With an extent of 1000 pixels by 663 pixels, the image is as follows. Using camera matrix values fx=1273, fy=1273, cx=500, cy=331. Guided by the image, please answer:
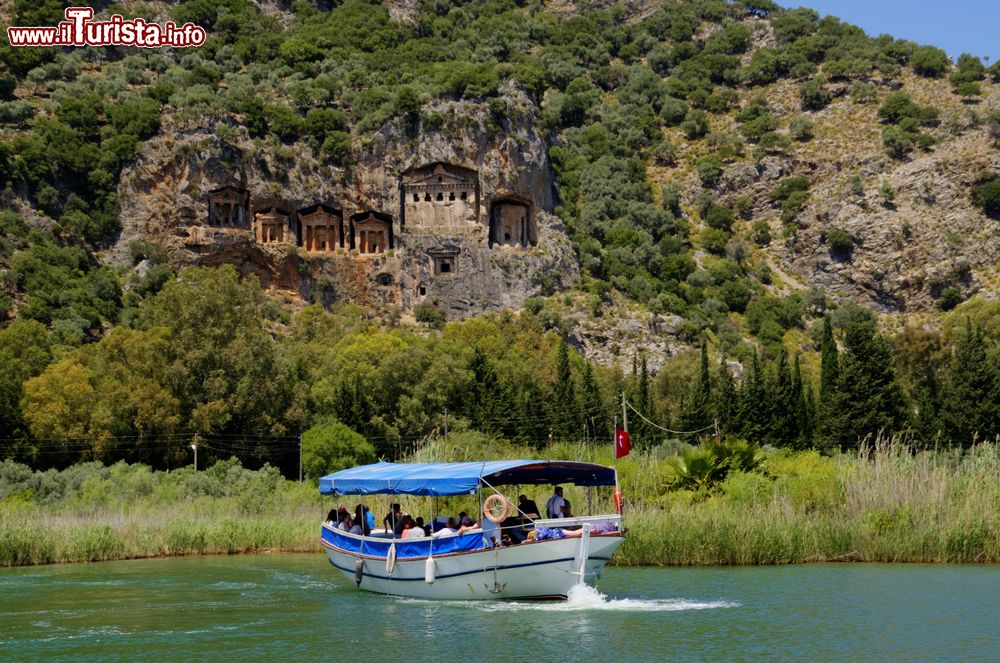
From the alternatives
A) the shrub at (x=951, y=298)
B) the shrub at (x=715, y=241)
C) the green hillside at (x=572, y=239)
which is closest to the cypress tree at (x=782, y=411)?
the green hillside at (x=572, y=239)

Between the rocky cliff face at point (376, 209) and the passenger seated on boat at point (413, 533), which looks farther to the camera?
the rocky cliff face at point (376, 209)

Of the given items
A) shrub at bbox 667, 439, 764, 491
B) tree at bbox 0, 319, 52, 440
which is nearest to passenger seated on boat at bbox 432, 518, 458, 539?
shrub at bbox 667, 439, 764, 491

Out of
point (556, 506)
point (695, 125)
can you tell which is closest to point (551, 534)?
point (556, 506)

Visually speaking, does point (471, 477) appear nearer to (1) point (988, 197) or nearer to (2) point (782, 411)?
(2) point (782, 411)

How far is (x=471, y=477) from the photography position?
105 ft

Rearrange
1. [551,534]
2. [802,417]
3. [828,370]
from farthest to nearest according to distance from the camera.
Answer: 1. [802,417]
2. [828,370]
3. [551,534]

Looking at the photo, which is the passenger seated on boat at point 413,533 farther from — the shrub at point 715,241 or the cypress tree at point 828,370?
the shrub at point 715,241

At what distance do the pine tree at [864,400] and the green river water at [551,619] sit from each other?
3032 centimetres

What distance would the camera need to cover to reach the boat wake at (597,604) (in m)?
30.1

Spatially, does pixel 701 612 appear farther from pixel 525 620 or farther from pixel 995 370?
pixel 995 370

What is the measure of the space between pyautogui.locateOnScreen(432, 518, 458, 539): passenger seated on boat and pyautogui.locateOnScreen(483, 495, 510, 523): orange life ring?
1.37m

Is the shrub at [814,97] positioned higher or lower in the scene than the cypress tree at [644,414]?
higher

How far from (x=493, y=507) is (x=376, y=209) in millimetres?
83202

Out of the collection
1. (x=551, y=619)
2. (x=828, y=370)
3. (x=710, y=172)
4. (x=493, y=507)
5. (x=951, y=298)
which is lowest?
(x=551, y=619)
